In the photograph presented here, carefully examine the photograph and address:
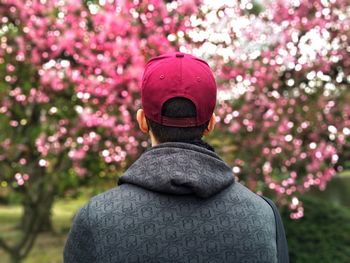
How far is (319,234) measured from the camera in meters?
7.01

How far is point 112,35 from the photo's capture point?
18.2 ft

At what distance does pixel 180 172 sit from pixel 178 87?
23 cm

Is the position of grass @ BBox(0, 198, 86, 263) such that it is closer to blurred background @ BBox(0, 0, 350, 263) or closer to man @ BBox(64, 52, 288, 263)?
blurred background @ BBox(0, 0, 350, 263)

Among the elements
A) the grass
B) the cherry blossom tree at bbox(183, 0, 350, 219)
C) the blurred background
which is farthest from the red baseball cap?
the grass

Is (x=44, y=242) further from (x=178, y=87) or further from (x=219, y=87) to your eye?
(x=178, y=87)

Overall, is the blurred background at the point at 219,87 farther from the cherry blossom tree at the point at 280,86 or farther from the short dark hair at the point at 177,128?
the short dark hair at the point at 177,128

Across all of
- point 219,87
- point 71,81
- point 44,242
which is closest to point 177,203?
point 219,87

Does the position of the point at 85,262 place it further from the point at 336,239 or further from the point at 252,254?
the point at 336,239

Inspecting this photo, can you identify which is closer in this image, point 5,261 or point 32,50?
point 32,50

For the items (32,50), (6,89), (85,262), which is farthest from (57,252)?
(85,262)

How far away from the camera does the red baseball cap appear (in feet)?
4.84

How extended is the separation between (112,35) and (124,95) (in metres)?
0.63

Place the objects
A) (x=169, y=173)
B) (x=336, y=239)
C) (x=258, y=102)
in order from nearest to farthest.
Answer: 1. (x=169, y=173)
2. (x=258, y=102)
3. (x=336, y=239)

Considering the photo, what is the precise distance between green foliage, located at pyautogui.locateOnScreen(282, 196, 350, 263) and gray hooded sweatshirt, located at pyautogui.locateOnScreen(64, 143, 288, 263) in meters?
5.66
